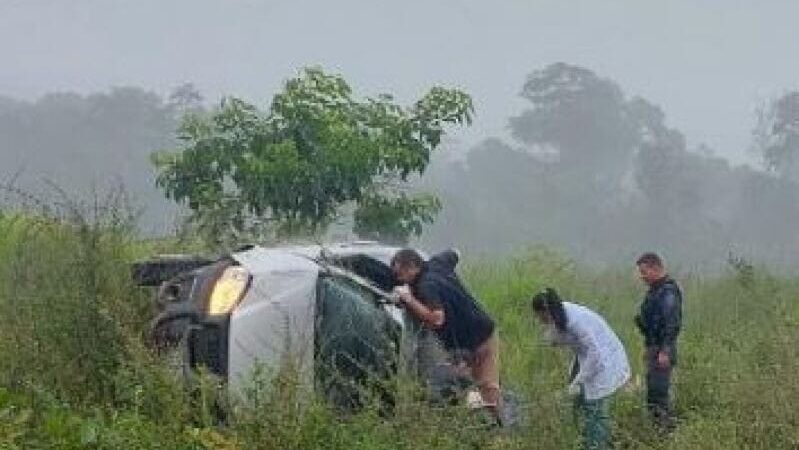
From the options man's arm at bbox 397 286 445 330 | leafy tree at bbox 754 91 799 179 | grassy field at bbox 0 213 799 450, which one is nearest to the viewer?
grassy field at bbox 0 213 799 450

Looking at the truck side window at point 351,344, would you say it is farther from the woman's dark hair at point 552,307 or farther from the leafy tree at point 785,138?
the leafy tree at point 785,138

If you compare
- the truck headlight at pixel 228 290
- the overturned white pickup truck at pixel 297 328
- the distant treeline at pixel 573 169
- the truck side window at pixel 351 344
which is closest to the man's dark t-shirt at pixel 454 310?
the overturned white pickup truck at pixel 297 328

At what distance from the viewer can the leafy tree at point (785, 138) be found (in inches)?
2296

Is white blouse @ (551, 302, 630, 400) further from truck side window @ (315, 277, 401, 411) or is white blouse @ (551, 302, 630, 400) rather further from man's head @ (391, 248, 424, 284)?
truck side window @ (315, 277, 401, 411)

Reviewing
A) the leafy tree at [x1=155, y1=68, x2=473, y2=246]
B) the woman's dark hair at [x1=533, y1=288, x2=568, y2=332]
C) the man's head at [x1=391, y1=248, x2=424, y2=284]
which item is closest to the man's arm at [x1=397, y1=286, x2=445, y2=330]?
the man's head at [x1=391, y1=248, x2=424, y2=284]

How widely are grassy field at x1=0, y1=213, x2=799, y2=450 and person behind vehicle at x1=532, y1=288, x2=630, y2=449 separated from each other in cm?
20

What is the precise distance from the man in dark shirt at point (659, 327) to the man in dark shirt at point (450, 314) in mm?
1108

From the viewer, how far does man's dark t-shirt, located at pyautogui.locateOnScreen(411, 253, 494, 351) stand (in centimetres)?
724

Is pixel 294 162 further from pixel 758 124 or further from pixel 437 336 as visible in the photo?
pixel 758 124

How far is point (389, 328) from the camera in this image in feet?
22.7

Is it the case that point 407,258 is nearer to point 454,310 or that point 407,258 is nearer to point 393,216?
point 454,310

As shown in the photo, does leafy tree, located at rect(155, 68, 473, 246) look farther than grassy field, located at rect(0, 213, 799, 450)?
Yes

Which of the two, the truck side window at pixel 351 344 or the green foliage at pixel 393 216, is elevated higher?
the green foliage at pixel 393 216

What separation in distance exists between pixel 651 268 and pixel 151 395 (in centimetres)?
350
